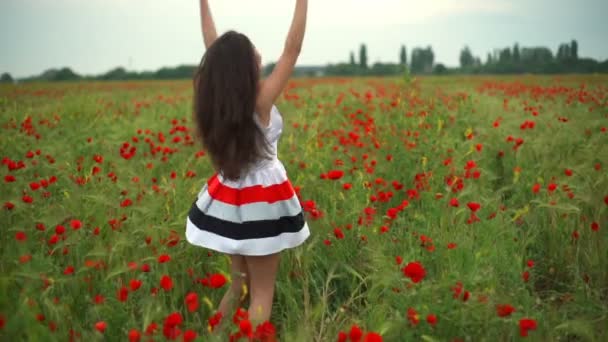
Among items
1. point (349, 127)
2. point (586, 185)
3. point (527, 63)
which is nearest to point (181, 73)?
point (527, 63)

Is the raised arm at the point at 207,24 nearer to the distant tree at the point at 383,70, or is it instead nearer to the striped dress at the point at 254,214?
the striped dress at the point at 254,214

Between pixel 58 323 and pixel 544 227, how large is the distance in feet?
8.92

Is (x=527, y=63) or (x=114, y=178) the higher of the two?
(x=527, y=63)

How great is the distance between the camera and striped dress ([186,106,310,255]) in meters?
1.93

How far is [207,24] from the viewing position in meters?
2.36

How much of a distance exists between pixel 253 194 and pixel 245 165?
14 centimetres

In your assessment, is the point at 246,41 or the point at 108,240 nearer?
the point at 246,41

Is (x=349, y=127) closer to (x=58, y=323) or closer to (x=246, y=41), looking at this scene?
(x=246, y=41)

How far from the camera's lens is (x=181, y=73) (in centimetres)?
4722

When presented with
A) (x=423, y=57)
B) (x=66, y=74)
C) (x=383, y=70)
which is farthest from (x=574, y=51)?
(x=66, y=74)

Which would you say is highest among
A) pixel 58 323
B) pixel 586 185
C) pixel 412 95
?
pixel 412 95

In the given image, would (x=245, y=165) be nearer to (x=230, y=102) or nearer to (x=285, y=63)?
(x=230, y=102)

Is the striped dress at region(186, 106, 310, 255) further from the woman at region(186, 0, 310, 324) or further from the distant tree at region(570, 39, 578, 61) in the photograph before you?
the distant tree at region(570, 39, 578, 61)

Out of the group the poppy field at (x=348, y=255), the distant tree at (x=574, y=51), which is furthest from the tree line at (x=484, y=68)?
the poppy field at (x=348, y=255)
